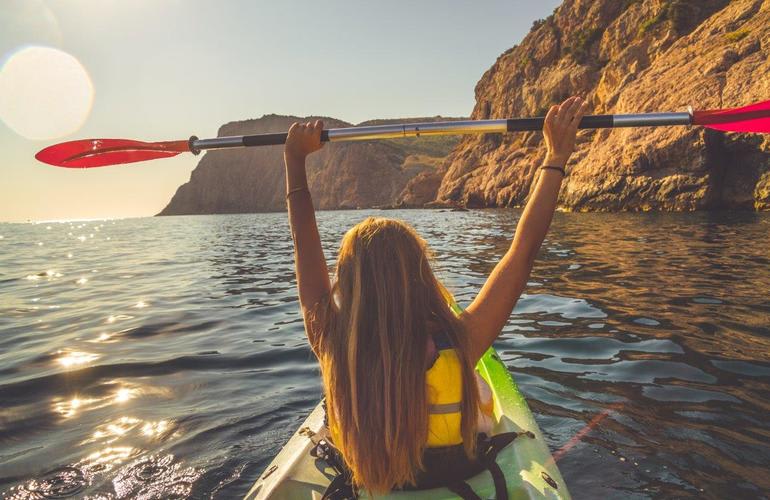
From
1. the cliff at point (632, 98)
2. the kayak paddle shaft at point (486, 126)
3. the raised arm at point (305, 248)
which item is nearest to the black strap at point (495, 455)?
the raised arm at point (305, 248)

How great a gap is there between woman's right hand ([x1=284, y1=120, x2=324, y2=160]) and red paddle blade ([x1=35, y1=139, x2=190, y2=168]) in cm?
228

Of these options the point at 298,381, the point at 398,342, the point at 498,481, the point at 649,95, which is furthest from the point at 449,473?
the point at 649,95

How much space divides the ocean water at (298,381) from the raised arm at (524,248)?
313mm

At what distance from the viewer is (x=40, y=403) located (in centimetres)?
501

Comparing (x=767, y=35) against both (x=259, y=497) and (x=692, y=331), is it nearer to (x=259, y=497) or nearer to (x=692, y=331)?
(x=692, y=331)

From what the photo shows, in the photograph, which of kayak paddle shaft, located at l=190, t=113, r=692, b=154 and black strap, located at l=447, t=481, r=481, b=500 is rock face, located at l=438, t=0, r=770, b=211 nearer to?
kayak paddle shaft, located at l=190, t=113, r=692, b=154

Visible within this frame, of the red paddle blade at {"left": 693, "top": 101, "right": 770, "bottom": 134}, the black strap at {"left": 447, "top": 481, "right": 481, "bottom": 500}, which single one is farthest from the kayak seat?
the red paddle blade at {"left": 693, "top": 101, "right": 770, "bottom": 134}

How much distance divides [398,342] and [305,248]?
60 centimetres

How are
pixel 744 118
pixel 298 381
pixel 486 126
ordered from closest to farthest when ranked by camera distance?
pixel 486 126 < pixel 744 118 < pixel 298 381

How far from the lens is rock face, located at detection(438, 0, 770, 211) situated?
2423 cm

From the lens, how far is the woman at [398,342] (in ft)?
5.98

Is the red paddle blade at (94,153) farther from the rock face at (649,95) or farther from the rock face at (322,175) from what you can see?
the rock face at (322,175)

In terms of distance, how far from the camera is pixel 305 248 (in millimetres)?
2113

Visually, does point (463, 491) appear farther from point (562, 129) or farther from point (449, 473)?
point (562, 129)
